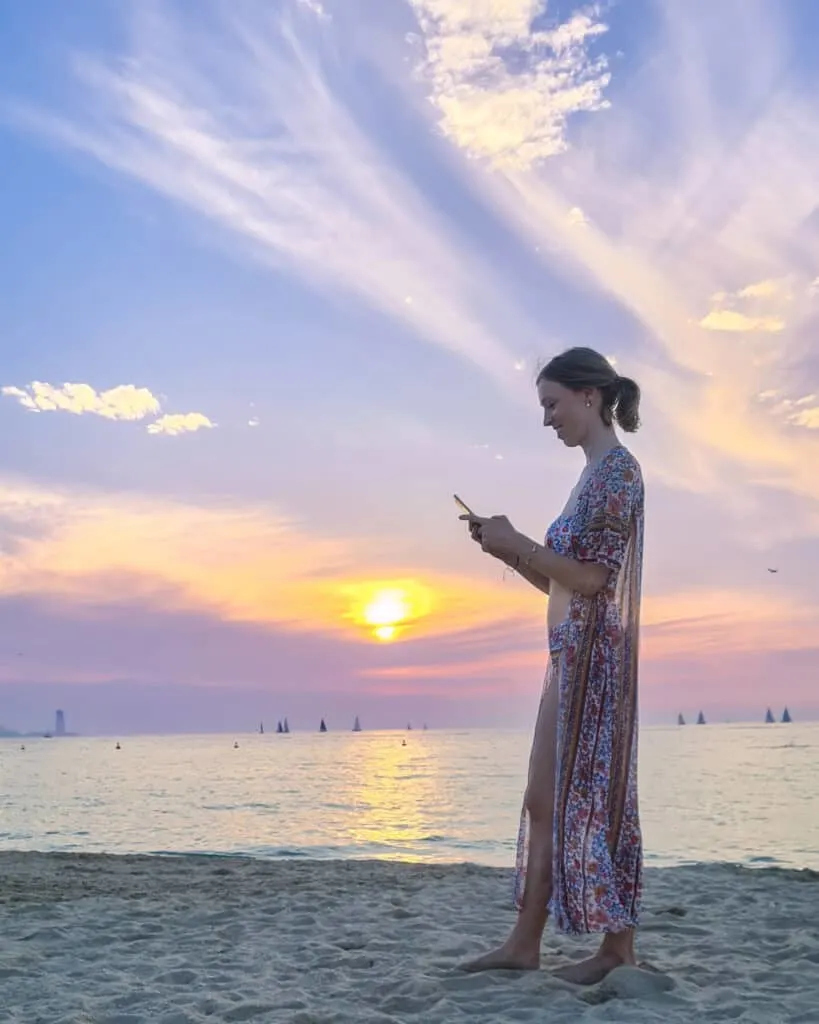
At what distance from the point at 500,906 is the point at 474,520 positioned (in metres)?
3.48

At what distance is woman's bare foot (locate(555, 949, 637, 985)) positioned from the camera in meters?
3.78

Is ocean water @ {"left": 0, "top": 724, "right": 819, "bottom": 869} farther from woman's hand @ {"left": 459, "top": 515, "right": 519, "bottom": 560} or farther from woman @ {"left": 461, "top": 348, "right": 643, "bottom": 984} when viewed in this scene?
woman's hand @ {"left": 459, "top": 515, "right": 519, "bottom": 560}

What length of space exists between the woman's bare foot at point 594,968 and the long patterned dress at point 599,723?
0.24 m

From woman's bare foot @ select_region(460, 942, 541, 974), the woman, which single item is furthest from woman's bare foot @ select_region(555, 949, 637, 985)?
woman's bare foot @ select_region(460, 942, 541, 974)

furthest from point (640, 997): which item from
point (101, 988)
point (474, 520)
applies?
point (101, 988)

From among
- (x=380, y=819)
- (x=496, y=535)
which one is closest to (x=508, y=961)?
(x=496, y=535)

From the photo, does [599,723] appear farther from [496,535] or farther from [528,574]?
[496,535]

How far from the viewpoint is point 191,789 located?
27.8m

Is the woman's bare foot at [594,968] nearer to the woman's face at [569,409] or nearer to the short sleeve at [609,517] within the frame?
the short sleeve at [609,517]

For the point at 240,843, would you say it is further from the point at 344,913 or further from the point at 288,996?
the point at 288,996

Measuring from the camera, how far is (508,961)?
3953mm

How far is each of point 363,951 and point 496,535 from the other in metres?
2.32

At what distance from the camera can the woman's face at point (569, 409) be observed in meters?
3.90

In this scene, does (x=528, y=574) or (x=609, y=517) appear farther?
(x=528, y=574)
